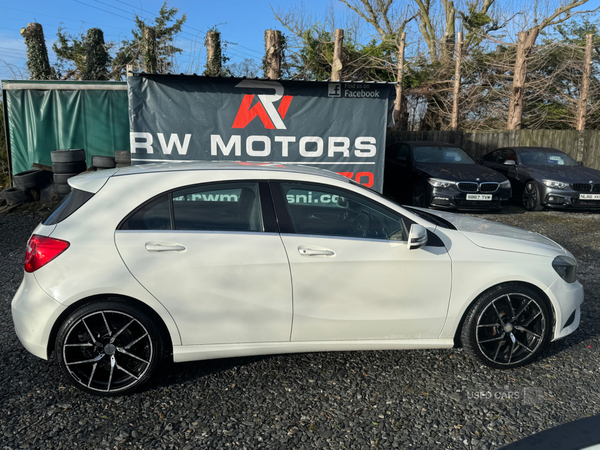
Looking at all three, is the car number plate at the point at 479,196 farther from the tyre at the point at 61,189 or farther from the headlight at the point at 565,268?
the tyre at the point at 61,189

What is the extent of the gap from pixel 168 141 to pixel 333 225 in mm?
5927

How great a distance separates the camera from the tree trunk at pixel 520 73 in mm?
16828

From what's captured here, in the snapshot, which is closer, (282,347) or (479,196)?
(282,347)

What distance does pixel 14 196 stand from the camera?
10297 millimetres

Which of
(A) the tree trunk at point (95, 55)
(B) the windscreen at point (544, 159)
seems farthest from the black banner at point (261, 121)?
(A) the tree trunk at point (95, 55)

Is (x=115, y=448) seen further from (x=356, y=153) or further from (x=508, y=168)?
(x=508, y=168)

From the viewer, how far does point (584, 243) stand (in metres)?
8.23

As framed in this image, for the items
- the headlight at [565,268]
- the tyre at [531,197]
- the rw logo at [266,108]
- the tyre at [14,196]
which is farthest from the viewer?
the tyre at [531,197]

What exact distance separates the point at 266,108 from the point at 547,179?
704 centimetres

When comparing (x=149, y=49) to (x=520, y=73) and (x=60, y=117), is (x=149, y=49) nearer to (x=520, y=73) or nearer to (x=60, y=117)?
(x=60, y=117)

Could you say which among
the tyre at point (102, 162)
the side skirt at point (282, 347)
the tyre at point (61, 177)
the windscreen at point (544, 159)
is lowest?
the side skirt at point (282, 347)

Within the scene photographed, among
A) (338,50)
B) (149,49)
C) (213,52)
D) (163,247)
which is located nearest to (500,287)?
(163,247)

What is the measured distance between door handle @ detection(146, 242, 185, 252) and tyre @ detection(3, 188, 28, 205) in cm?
872

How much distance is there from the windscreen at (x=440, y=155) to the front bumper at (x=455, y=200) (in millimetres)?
1382
